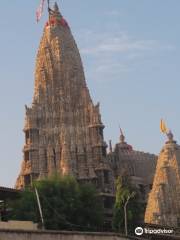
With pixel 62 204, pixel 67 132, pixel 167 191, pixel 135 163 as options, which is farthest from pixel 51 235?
pixel 135 163

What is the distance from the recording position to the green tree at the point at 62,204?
261 feet

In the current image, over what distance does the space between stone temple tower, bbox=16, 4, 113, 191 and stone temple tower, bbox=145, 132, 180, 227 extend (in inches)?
519

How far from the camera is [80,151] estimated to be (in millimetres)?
128875

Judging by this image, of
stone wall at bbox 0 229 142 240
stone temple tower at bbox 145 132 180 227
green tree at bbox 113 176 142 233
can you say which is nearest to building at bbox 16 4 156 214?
stone temple tower at bbox 145 132 180 227

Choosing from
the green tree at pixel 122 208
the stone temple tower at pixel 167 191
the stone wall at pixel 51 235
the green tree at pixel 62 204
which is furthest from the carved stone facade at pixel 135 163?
the stone wall at pixel 51 235

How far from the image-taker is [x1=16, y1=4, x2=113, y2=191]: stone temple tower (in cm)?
12688

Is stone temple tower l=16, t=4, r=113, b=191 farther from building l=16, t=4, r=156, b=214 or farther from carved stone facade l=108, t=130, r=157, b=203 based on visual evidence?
carved stone facade l=108, t=130, r=157, b=203

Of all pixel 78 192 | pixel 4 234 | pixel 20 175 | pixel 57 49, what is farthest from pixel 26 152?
pixel 4 234

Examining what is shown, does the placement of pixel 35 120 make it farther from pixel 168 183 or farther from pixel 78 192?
pixel 78 192

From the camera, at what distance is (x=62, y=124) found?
131m

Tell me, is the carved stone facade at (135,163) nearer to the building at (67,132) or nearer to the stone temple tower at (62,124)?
the building at (67,132)

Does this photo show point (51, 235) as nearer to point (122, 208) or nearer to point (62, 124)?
point (122, 208)

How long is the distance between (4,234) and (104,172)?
82.5 m

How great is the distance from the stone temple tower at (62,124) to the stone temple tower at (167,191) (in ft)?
43.3
